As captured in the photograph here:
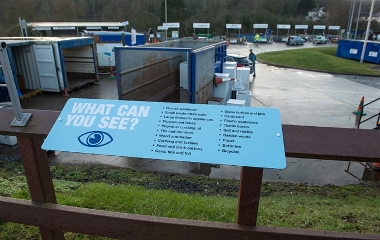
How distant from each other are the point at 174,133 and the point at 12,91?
1058 mm

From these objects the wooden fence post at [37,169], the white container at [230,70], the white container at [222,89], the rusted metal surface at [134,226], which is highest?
the wooden fence post at [37,169]

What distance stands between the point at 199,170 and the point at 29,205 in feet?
16.7

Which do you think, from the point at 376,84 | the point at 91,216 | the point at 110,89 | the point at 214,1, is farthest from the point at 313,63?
the point at 214,1

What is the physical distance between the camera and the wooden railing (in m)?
1.52

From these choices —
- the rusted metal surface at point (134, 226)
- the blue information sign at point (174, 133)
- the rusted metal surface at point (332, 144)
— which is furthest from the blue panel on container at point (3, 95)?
the rusted metal surface at point (332, 144)

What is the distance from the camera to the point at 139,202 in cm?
383

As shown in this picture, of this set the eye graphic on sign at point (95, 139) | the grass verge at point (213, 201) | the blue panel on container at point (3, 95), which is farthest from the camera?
the blue panel on container at point (3, 95)

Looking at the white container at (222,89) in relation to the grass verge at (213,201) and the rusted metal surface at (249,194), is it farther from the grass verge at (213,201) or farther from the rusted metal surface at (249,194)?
the rusted metal surface at (249,194)

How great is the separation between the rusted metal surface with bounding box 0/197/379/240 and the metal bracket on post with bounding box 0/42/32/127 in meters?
0.56

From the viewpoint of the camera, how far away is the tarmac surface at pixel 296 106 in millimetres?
6738

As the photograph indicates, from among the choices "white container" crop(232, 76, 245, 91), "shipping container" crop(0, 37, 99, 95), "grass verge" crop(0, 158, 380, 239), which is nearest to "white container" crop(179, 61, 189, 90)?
"white container" crop(232, 76, 245, 91)

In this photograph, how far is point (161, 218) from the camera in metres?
1.78

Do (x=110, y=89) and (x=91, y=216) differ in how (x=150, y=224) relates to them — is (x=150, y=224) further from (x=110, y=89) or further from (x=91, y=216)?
(x=110, y=89)

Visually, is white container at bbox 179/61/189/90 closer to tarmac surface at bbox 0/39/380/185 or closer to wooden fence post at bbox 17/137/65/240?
tarmac surface at bbox 0/39/380/185
